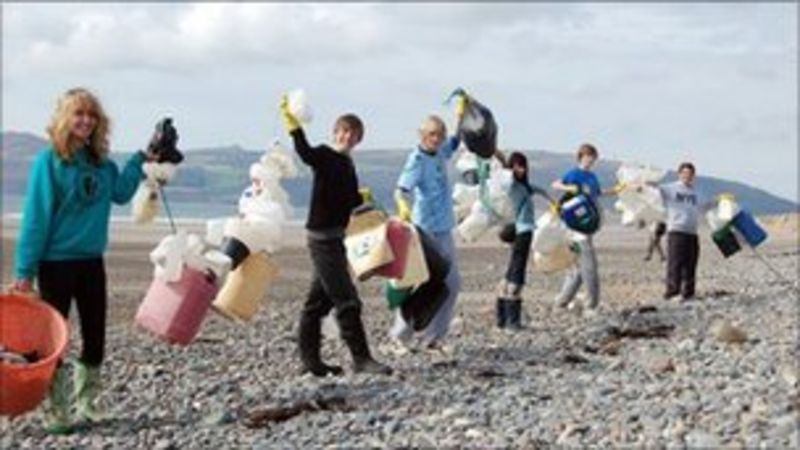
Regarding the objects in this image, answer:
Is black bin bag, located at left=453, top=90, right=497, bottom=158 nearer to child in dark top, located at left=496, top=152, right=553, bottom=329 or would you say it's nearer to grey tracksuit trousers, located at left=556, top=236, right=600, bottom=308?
child in dark top, located at left=496, top=152, right=553, bottom=329

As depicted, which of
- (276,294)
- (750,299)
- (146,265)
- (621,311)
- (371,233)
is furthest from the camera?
(146,265)

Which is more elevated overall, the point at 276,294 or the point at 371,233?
the point at 371,233

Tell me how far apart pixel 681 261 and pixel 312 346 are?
6538mm

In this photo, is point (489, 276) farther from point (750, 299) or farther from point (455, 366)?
point (455, 366)

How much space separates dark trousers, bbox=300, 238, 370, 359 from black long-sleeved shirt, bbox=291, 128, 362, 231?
0.12 m

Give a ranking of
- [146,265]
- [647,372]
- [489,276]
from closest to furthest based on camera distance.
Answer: [647,372], [489,276], [146,265]

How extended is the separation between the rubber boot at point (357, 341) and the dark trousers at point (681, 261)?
6.07 meters

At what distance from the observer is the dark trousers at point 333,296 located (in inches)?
362

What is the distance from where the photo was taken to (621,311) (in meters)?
14.2

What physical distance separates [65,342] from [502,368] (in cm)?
338

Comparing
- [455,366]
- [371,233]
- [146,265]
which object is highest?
[371,233]

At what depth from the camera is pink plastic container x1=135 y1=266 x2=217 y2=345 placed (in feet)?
28.1

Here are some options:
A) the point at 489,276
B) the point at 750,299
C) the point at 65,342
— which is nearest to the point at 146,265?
the point at 489,276

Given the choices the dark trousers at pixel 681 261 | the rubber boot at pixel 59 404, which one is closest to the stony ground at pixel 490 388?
the rubber boot at pixel 59 404
